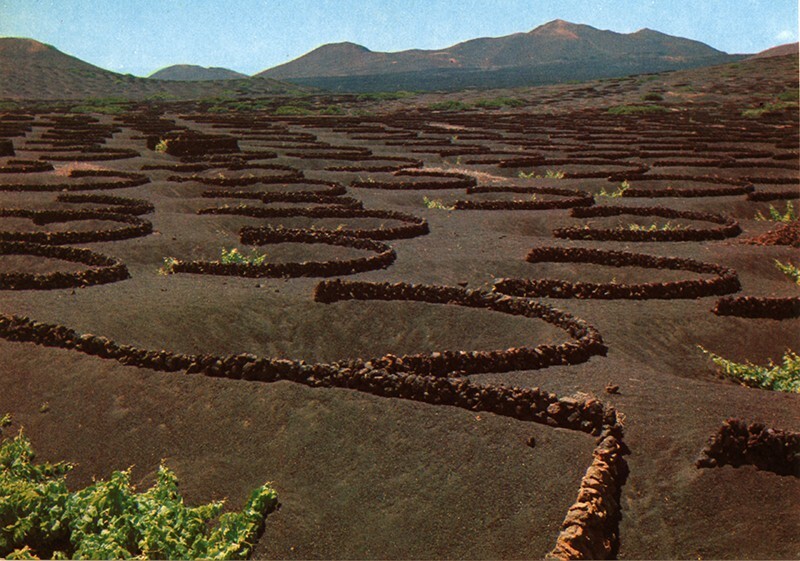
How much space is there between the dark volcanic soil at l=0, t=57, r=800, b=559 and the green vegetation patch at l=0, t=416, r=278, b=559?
0.39 meters

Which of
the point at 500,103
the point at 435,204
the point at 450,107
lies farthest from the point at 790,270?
the point at 500,103

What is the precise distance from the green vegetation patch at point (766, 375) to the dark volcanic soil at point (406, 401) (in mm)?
288

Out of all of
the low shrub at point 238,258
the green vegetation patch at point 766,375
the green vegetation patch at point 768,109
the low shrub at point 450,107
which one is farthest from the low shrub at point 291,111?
the green vegetation patch at point 766,375

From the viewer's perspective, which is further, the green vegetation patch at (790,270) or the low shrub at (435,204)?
the low shrub at (435,204)

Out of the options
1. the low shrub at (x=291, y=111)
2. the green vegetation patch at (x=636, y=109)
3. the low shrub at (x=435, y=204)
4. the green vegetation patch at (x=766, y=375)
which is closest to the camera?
the green vegetation patch at (x=766, y=375)

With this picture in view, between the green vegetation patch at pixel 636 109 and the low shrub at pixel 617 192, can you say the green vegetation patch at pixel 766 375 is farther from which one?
the green vegetation patch at pixel 636 109

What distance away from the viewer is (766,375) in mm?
11797

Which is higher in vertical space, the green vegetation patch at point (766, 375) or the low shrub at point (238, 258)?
the low shrub at point (238, 258)

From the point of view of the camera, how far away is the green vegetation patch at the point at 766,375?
11570 mm

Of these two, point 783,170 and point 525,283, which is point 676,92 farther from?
point 525,283

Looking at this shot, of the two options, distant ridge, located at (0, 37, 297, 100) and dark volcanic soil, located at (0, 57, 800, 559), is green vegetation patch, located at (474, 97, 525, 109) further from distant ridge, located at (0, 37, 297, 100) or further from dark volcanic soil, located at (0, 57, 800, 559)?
dark volcanic soil, located at (0, 57, 800, 559)

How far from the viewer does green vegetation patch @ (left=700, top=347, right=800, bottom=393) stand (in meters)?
11.6

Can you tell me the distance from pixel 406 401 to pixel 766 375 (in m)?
5.69

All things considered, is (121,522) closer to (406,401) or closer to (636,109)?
(406,401)
